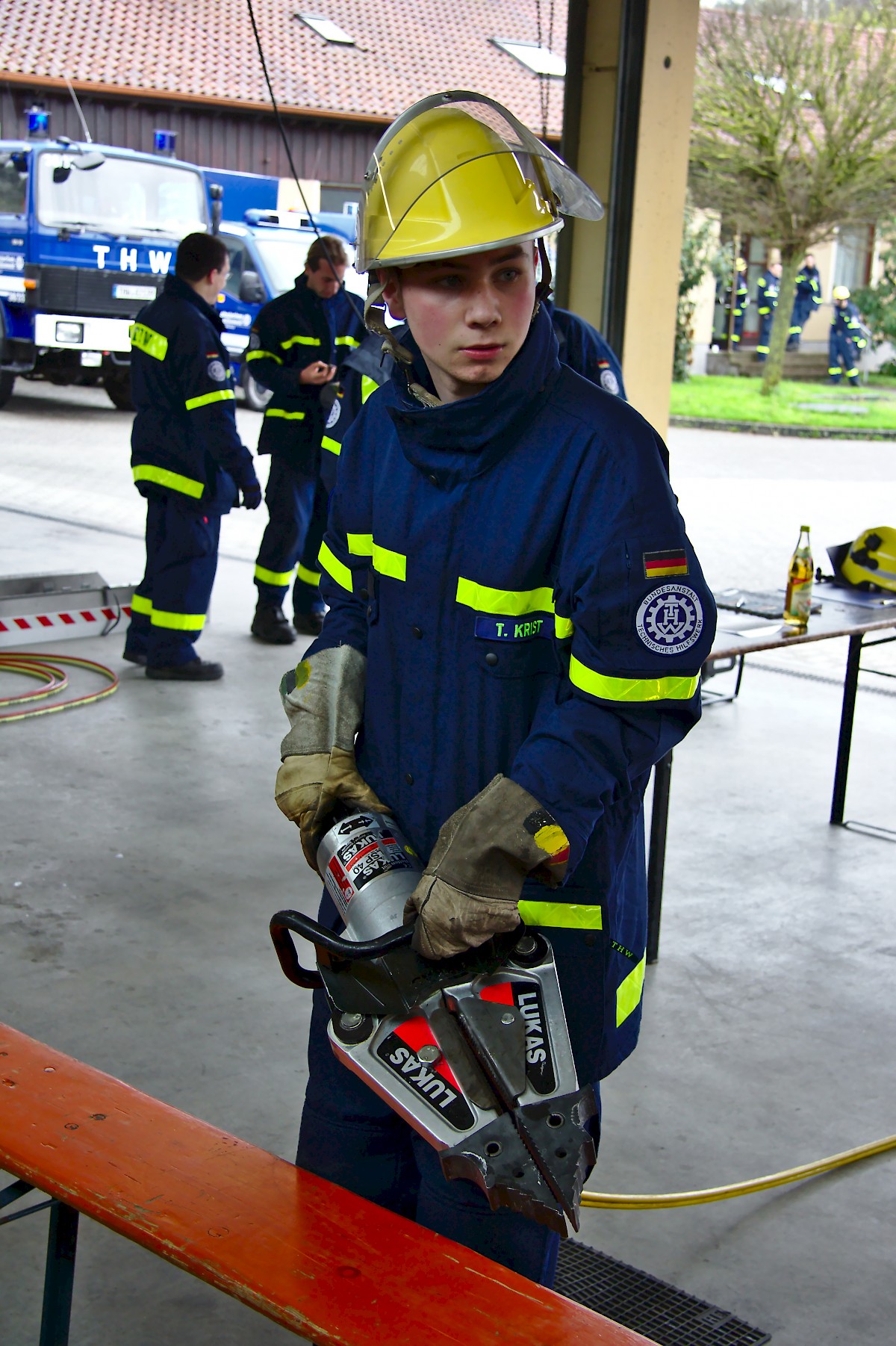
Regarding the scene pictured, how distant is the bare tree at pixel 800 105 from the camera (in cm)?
2028

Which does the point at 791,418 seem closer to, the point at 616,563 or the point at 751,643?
the point at 751,643

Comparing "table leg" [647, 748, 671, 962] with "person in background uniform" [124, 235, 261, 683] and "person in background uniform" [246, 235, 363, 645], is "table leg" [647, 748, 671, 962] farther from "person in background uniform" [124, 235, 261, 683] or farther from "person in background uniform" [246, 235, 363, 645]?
"person in background uniform" [246, 235, 363, 645]

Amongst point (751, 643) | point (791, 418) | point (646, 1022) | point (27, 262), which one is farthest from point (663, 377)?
point (791, 418)

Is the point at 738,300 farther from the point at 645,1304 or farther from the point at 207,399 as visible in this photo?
the point at 645,1304

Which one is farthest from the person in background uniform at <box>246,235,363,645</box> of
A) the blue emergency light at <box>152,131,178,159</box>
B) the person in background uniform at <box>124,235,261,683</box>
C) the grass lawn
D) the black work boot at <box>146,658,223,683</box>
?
the grass lawn

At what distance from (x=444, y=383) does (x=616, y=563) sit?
363 millimetres

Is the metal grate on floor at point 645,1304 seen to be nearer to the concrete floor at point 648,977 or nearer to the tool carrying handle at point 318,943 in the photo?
the concrete floor at point 648,977

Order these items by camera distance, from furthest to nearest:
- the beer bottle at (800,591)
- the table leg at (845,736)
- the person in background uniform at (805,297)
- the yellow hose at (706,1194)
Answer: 1. the person in background uniform at (805,297)
2. the table leg at (845,736)
3. the beer bottle at (800,591)
4. the yellow hose at (706,1194)

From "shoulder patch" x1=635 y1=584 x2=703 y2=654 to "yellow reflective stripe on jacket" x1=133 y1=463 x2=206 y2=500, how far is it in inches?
197

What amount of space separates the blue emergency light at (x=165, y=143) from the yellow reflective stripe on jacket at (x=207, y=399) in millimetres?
9991

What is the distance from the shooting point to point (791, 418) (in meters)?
20.4

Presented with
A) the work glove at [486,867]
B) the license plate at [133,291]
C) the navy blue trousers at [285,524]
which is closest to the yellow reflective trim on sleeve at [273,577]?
the navy blue trousers at [285,524]

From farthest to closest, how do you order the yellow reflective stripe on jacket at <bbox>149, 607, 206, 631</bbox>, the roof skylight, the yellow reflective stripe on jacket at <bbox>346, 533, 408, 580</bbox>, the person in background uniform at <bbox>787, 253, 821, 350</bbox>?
the person in background uniform at <bbox>787, 253, 821, 350</bbox>
the roof skylight
the yellow reflective stripe on jacket at <bbox>149, 607, 206, 631</bbox>
the yellow reflective stripe on jacket at <bbox>346, 533, 408, 580</bbox>

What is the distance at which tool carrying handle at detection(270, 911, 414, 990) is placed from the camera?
171 centimetres
